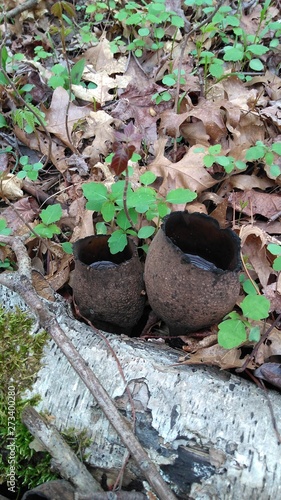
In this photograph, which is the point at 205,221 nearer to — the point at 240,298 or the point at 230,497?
the point at 240,298

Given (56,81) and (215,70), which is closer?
(215,70)

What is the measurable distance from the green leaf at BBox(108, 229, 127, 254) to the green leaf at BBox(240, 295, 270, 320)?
0.58m

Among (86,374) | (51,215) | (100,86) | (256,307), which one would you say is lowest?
(86,374)

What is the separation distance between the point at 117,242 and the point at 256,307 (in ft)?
2.13

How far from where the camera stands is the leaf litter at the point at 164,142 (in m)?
2.30

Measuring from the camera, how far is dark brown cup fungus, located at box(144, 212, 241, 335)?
167cm

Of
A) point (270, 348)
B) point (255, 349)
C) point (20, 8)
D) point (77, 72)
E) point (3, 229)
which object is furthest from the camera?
point (20, 8)

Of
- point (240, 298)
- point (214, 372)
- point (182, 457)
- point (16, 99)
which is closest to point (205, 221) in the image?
point (240, 298)

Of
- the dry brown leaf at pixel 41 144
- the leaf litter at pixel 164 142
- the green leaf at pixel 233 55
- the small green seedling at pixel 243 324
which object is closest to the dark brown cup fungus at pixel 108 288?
the leaf litter at pixel 164 142

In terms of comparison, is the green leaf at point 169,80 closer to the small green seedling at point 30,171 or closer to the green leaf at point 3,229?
the small green seedling at point 30,171

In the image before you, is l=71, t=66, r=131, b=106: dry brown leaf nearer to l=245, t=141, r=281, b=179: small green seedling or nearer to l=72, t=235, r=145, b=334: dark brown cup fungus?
l=245, t=141, r=281, b=179: small green seedling

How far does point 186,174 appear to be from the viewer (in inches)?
99.3

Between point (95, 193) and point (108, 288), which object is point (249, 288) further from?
point (95, 193)

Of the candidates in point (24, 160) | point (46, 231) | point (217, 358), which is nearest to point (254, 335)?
point (217, 358)
